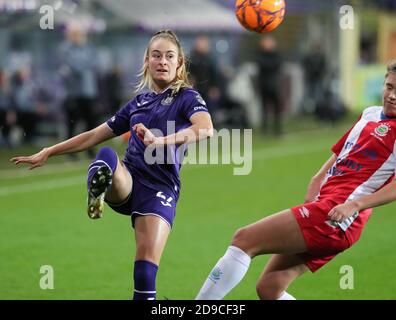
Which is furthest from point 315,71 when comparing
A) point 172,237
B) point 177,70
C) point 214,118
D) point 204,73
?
point 177,70

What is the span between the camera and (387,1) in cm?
3072

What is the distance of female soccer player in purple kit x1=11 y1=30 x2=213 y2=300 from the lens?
575 centimetres

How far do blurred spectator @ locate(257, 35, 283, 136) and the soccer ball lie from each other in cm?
1328

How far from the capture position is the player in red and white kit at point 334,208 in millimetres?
5367

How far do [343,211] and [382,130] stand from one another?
68cm

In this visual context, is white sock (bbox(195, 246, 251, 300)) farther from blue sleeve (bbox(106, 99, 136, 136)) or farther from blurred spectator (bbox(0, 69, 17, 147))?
blurred spectator (bbox(0, 69, 17, 147))

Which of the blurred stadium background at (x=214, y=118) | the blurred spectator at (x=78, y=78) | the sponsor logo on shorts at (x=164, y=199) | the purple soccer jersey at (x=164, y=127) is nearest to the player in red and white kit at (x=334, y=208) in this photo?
the sponsor logo on shorts at (x=164, y=199)

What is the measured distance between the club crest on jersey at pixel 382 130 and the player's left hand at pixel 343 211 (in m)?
0.56

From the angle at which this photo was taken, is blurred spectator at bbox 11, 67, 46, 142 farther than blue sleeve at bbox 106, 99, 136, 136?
Yes
